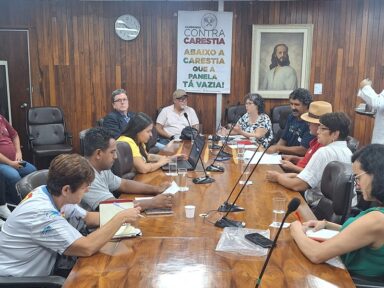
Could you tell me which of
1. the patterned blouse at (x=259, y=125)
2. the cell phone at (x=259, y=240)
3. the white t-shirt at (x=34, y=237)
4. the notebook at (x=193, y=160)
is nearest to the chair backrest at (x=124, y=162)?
the notebook at (x=193, y=160)

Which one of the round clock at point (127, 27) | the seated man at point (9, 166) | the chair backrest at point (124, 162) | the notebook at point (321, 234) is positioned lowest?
the seated man at point (9, 166)

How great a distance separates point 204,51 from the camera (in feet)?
20.0

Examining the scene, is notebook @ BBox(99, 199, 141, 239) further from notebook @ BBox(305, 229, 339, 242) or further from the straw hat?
the straw hat

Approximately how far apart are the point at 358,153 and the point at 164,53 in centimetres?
457

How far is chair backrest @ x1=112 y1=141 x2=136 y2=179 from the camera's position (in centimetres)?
294

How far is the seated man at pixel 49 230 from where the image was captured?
1717 mm

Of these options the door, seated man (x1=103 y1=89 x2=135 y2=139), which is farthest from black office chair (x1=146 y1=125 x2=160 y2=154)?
the door

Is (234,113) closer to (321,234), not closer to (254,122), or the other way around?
(254,122)

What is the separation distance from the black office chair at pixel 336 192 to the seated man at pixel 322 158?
0.54ft

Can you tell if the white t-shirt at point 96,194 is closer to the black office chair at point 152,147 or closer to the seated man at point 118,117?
the black office chair at point 152,147

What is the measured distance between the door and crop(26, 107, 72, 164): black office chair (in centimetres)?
55

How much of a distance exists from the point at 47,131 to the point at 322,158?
401 cm

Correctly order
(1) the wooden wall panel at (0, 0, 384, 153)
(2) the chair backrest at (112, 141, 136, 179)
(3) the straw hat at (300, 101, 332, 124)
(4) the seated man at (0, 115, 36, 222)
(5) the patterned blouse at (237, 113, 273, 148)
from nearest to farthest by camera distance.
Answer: (2) the chair backrest at (112, 141, 136, 179) → (3) the straw hat at (300, 101, 332, 124) → (4) the seated man at (0, 115, 36, 222) → (5) the patterned blouse at (237, 113, 273, 148) → (1) the wooden wall panel at (0, 0, 384, 153)

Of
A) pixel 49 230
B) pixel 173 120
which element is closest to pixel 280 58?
pixel 173 120
